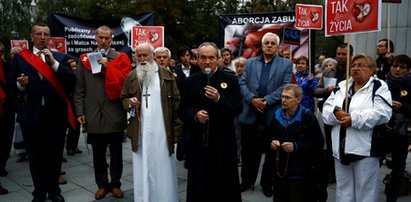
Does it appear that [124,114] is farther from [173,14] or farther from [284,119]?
[173,14]

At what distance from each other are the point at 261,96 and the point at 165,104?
1.31 metres

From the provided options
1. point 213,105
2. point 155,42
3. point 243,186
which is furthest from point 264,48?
point 155,42

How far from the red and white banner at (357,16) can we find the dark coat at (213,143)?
137 centimetres

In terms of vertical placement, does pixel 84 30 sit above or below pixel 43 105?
above

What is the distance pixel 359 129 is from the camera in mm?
3457

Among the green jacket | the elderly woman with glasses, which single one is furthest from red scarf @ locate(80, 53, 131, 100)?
the elderly woman with glasses

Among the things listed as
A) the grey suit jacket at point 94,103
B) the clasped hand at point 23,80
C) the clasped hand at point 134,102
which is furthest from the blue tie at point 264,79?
the clasped hand at point 23,80

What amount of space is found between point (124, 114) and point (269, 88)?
1.93m

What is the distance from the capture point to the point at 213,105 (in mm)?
3951

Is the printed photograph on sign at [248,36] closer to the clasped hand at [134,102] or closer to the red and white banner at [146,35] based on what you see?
the red and white banner at [146,35]

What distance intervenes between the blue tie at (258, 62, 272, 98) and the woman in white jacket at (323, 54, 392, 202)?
126 cm

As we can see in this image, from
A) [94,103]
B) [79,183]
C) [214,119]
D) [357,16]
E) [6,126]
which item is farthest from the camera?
[6,126]

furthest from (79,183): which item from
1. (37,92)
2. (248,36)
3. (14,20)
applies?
(14,20)

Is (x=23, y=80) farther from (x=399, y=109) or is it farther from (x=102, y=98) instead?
(x=399, y=109)
